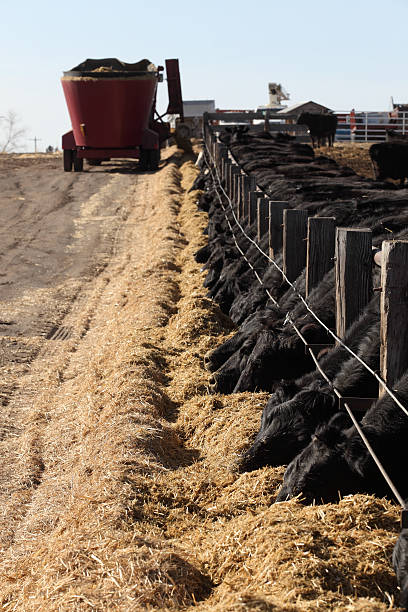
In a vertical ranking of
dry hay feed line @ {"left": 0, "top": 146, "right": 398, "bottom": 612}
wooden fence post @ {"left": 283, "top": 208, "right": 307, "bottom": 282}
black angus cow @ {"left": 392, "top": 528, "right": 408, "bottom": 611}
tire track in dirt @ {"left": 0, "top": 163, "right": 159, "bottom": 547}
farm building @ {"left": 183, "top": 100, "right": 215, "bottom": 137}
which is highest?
farm building @ {"left": 183, "top": 100, "right": 215, "bottom": 137}

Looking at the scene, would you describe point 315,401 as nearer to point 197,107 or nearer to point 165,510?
point 165,510

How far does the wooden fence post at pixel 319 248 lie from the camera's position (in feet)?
21.9

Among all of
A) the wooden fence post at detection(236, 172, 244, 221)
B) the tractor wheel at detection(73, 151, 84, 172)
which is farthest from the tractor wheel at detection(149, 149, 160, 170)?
the wooden fence post at detection(236, 172, 244, 221)

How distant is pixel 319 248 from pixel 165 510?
2.59m

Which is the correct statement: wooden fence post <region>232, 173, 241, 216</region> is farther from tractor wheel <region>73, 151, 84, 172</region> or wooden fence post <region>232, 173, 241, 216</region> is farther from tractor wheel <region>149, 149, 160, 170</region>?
tractor wheel <region>73, 151, 84, 172</region>

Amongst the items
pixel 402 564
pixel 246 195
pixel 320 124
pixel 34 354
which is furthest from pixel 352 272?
pixel 320 124

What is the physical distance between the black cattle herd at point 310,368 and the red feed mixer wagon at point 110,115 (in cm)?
1920

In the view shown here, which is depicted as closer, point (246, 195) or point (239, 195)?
point (246, 195)

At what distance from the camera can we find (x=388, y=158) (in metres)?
25.7

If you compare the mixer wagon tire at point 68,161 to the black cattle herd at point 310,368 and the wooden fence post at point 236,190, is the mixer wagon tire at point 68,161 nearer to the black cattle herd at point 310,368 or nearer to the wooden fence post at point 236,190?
the wooden fence post at point 236,190

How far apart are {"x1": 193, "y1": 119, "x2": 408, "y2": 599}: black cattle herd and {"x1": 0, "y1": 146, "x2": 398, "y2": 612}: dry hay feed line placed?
5.9 inches

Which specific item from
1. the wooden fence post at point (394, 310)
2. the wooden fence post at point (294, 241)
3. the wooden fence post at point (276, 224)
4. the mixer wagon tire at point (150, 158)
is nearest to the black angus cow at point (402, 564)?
the wooden fence post at point (394, 310)

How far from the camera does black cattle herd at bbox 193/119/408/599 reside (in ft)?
14.9

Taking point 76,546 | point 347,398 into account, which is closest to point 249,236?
point 347,398
